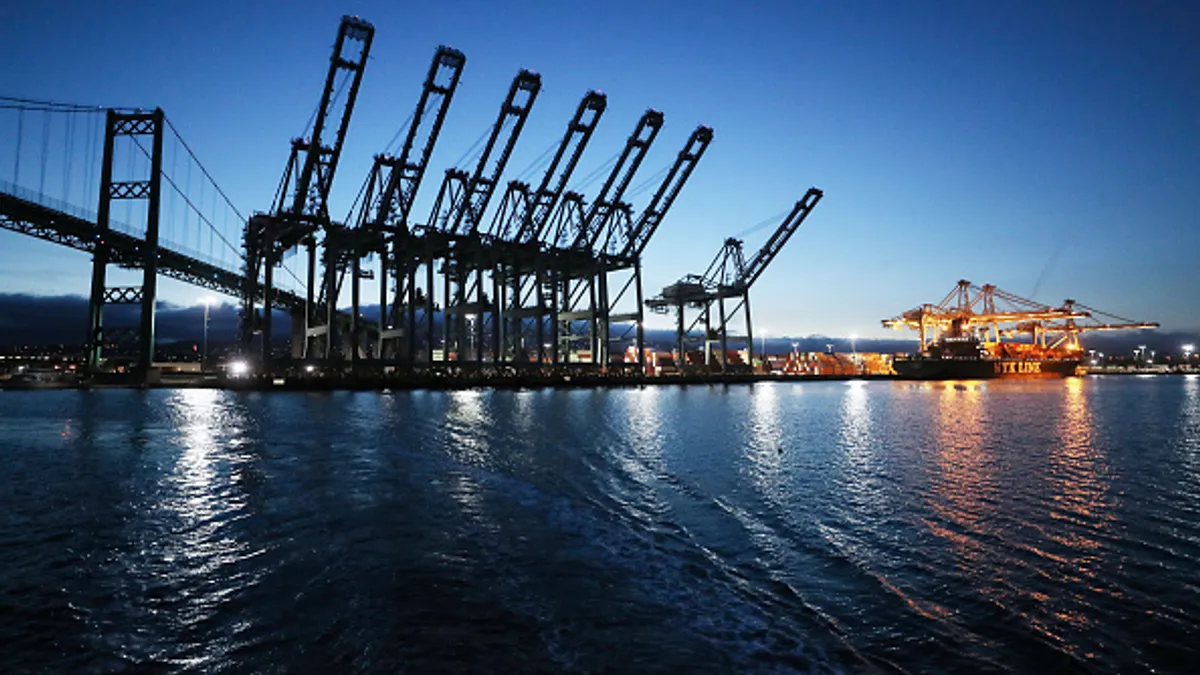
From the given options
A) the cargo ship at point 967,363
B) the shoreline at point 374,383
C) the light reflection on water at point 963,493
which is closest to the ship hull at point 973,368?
the cargo ship at point 967,363

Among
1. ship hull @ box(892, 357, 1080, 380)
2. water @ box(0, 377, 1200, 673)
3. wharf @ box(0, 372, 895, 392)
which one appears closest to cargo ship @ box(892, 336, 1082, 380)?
ship hull @ box(892, 357, 1080, 380)

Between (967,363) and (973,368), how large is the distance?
6.40 feet

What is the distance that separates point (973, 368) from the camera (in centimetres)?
11631

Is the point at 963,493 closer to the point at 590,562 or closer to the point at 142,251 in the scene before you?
the point at 590,562

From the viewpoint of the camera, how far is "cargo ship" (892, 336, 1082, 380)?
4530 inches

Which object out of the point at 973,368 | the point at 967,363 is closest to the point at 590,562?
the point at 967,363

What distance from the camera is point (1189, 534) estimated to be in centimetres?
848

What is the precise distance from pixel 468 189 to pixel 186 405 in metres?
34.3

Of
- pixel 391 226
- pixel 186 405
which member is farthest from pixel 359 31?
pixel 186 405

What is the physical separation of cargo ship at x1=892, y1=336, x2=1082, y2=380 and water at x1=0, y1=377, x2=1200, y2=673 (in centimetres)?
10963

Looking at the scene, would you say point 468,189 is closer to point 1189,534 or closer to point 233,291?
point 233,291

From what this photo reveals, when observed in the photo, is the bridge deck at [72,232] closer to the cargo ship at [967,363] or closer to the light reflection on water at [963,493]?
A: the light reflection on water at [963,493]

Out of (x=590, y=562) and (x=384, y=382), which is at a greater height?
(x=384, y=382)

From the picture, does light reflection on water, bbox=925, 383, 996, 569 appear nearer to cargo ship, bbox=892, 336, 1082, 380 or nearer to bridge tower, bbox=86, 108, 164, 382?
bridge tower, bbox=86, 108, 164, 382
